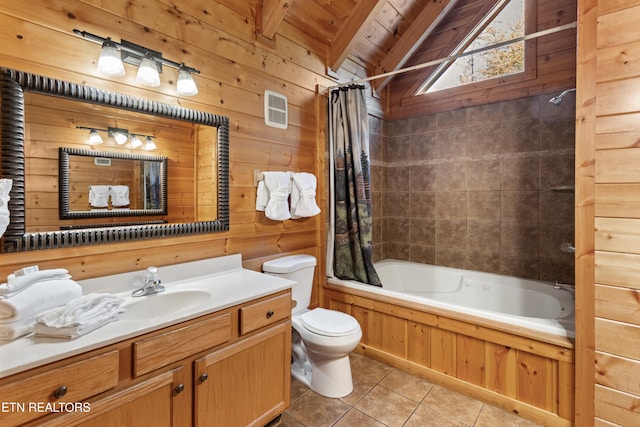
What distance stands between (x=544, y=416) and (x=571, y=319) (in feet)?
1.86

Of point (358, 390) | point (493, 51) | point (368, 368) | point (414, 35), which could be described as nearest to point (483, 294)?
point (368, 368)

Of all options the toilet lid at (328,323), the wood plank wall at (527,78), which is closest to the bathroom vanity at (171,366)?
the toilet lid at (328,323)

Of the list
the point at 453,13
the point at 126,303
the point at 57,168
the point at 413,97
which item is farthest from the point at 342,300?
the point at 453,13

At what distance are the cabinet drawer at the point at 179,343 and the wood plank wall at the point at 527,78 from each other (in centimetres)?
284

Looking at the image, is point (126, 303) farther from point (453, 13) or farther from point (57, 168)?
point (453, 13)

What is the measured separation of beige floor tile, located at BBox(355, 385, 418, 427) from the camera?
1759 millimetres

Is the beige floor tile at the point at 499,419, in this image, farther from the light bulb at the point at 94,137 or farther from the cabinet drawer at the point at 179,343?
the light bulb at the point at 94,137

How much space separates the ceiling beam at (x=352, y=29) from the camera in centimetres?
245

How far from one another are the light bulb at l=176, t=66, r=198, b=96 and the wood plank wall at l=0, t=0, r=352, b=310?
0.08 m

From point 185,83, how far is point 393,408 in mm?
2221

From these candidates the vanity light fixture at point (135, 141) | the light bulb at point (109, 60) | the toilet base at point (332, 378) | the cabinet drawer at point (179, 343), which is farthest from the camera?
the toilet base at point (332, 378)

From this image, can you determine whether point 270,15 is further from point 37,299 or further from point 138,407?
point 138,407

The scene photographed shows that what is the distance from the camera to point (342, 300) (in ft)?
8.38

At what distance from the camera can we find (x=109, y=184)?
1.51 meters
